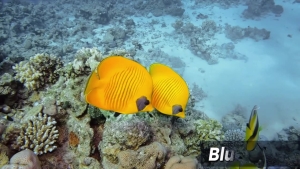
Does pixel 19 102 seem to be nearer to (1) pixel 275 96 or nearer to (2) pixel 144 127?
(2) pixel 144 127

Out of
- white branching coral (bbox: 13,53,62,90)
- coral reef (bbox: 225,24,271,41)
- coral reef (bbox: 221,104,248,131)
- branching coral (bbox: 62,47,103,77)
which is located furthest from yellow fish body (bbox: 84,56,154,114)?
coral reef (bbox: 225,24,271,41)

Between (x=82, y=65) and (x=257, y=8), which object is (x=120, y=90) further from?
(x=257, y=8)

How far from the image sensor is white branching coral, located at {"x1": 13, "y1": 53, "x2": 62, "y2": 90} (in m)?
4.66

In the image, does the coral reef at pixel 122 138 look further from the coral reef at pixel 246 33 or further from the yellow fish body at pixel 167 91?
the coral reef at pixel 246 33

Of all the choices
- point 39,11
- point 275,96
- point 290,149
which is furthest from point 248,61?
point 39,11

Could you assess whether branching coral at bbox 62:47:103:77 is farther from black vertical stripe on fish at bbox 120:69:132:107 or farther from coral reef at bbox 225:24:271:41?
coral reef at bbox 225:24:271:41

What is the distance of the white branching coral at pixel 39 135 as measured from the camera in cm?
335

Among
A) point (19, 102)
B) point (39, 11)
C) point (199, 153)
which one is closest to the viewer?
point (199, 153)

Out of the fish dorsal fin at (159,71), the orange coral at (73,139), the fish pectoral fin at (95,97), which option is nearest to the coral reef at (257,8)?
the orange coral at (73,139)

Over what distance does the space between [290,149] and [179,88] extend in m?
7.94

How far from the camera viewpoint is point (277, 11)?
2080 centimetres

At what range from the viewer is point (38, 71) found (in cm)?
479

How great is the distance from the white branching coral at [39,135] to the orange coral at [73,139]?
0.23 metres

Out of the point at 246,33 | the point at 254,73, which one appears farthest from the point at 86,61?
the point at 246,33
